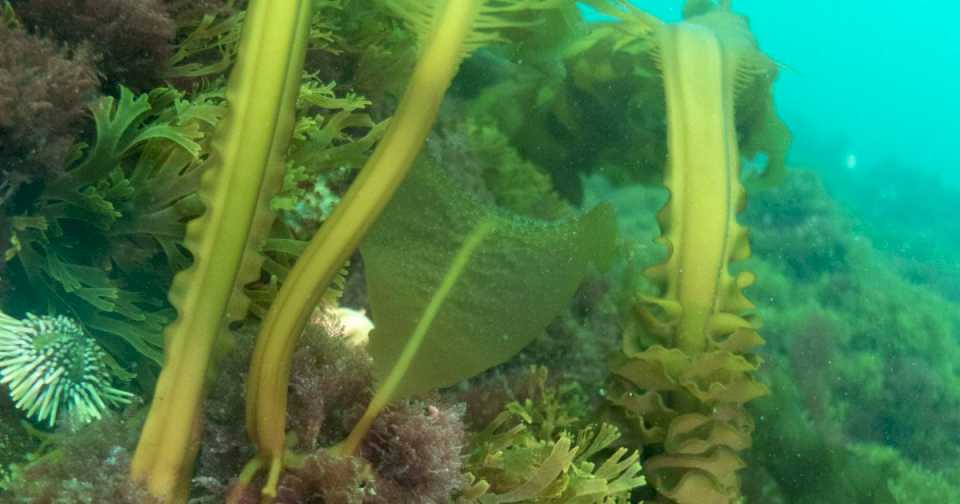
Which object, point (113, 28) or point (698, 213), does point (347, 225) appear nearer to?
point (113, 28)

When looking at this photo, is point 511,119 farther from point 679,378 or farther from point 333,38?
point 679,378

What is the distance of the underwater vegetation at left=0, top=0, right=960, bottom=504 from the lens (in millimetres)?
1259

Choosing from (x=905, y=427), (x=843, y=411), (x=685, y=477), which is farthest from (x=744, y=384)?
(x=905, y=427)

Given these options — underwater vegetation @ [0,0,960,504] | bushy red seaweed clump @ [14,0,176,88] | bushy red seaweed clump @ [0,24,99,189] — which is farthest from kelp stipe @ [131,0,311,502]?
bushy red seaweed clump @ [14,0,176,88]

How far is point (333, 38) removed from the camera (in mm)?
2309

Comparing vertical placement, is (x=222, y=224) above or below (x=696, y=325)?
below

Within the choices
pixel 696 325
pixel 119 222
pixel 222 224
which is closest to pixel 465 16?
pixel 222 224

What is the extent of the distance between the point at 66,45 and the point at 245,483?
3.43ft

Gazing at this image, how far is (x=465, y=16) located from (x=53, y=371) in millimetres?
1085

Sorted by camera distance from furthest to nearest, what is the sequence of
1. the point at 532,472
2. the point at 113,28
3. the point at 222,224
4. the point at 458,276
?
the point at 113,28 → the point at 532,472 → the point at 458,276 → the point at 222,224

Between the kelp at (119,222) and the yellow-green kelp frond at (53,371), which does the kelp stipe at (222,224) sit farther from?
the kelp at (119,222)

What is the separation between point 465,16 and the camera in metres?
1.29

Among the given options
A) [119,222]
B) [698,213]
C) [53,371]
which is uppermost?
[698,213]

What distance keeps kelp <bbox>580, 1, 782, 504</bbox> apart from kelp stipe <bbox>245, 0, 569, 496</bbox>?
1.10m
